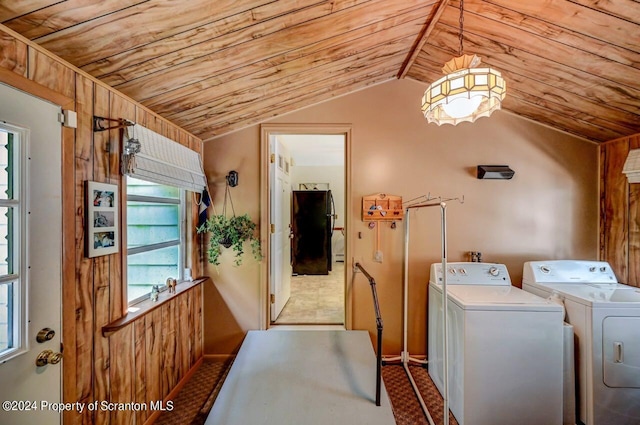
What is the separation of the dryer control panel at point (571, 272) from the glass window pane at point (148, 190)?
333cm

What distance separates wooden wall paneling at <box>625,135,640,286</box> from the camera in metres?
2.29

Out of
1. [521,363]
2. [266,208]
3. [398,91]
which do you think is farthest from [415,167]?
[521,363]

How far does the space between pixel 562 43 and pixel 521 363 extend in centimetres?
211

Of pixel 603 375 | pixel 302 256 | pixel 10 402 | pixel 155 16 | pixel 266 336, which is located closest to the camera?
pixel 10 402

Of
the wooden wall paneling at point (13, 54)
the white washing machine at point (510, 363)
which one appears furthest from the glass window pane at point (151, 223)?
the white washing machine at point (510, 363)

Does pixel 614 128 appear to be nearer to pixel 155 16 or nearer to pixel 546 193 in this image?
pixel 546 193

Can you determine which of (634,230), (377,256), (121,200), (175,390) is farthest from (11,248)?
(634,230)

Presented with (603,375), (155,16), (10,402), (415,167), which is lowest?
(603,375)

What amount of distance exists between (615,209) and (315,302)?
11.0 feet

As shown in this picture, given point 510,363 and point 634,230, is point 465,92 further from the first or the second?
point 634,230

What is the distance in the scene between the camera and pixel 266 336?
253 centimetres

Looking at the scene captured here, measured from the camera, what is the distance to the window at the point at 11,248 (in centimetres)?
104

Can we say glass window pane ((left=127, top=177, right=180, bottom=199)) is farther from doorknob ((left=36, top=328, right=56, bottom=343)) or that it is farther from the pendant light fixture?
the pendant light fixture

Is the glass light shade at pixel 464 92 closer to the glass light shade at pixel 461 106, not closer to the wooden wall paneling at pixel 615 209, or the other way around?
the glass light shade at pixel 461 106
